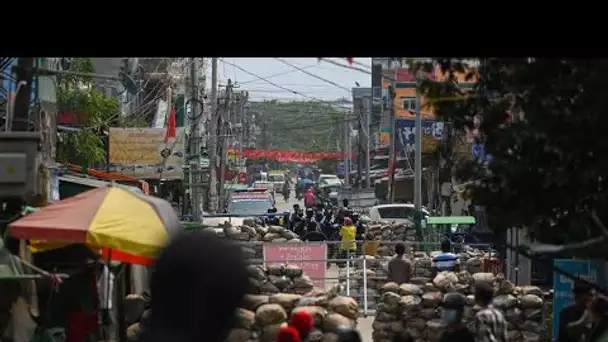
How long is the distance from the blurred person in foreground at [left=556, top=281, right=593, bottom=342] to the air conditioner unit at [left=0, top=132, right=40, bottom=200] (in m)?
4.62

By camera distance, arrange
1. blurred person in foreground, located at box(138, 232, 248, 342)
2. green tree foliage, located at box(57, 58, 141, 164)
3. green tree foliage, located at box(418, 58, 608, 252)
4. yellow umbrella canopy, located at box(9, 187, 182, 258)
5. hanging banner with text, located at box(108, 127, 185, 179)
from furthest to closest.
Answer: hanging banner with text, located at box(108, 127, 185, 179) → green tree foliage, located at box(57, 58, 141, 164) → yellow umbrella canopy, located at box(9, 187, 182, 258) → green tree foliage, located at box(418, 58, 608, 252) → blurred person in foreground, located at box(138, 232, 248, 342)

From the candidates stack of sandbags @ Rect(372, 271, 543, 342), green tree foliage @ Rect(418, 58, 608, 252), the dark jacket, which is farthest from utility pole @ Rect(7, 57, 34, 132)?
stack of sandbags @ Rect(372, 271, 543, 342)

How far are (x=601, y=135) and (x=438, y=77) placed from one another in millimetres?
1286

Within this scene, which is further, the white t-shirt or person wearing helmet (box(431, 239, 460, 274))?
person wearing helmet (box(431, 239, 460, 274))

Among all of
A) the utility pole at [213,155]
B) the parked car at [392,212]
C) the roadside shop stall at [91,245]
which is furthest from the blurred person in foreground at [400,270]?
the utility pole at [213,155]

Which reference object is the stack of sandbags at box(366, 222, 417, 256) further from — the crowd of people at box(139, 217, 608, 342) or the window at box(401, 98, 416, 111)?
the crowd of people at box(139, 217, 608, 342)

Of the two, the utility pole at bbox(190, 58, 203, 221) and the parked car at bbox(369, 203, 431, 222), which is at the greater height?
the utility pole at bbox(190, 58, 203, 221)

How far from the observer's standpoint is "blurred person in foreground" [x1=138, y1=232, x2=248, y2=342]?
2.96 m

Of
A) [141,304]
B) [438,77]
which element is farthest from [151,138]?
[438,77]

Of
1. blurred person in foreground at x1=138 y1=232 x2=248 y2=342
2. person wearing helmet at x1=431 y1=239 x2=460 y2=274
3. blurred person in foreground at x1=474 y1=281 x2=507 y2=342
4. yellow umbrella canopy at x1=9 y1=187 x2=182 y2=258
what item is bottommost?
person wearing helmet at x1=431 y1=239 x2=460 y2=274

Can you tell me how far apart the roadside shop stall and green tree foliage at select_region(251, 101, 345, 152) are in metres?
53.4

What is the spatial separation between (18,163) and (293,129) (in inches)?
2538

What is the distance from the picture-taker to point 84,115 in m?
22.5

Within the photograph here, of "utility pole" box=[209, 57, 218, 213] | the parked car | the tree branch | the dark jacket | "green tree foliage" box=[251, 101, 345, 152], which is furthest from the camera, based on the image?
"green tree foliage" box=[251, 101, 345, 152]
